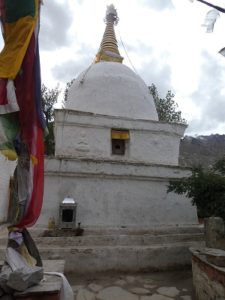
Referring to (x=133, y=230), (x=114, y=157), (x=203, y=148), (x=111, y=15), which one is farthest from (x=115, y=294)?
(x=203, y=148)

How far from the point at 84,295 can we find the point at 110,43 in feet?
38.4

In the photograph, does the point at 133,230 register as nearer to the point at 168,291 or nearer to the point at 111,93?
the point at 168,291

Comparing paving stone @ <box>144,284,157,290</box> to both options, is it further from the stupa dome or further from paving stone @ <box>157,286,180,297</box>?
the stupa dome

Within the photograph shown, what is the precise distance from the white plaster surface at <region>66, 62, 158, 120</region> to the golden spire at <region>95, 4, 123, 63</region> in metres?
1.40

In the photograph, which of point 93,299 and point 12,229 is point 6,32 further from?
point 93,299

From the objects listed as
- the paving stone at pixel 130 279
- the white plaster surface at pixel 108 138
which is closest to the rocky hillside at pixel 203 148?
the white plaster surface at pixel 108 138

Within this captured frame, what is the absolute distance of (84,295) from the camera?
493 centimetres

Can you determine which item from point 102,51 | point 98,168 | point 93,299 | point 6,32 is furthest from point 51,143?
point 6,32

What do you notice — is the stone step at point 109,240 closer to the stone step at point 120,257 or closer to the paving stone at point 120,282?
the stone step at point 120,257

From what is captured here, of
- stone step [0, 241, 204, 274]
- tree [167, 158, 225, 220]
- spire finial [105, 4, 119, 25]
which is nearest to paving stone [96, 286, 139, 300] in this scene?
stone step [0, 241, 204, 274]

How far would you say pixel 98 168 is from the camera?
29.4ft

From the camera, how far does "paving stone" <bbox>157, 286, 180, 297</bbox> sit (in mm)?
5058

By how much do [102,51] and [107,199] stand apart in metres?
7.60

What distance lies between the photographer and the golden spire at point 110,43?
531 inches
